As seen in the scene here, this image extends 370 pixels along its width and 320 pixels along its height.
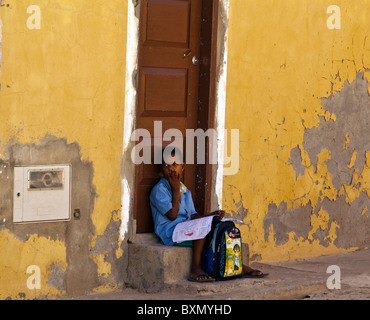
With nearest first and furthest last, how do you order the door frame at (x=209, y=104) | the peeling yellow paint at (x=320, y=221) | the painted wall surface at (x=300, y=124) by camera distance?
the door frame at (x=209, y=104) < the painted wall surface at (x=300, y=124) < the peeling yellow paint at (x=320, y=221)

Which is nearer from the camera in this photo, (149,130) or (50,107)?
(50,107)

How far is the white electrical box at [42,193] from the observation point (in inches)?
240

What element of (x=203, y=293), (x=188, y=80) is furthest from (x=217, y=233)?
(x=188, y=80)

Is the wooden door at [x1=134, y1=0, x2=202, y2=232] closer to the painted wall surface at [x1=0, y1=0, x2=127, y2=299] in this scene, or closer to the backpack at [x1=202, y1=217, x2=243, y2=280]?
the painted wall surface at [x1=0, y1=0, x2=127, y2=299]

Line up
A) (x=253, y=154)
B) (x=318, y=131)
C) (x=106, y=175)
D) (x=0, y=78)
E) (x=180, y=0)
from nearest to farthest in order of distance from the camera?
(x=0, y=78) → (x=106, y=175) → (x=180, y=0) → (x=253, y=154) → (x=318, y=131)

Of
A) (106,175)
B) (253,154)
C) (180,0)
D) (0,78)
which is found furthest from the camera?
(253,154)

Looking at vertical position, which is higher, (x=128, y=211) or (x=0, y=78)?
(x=0, y=78)

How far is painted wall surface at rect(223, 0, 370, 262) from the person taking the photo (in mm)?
7559

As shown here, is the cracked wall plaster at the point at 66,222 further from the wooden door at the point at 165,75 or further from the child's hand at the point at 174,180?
the child's hand at the point at 174,180

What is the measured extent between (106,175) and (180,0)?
1.64 meters

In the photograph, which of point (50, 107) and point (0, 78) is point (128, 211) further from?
point (0, 78)

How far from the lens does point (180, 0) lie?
710cm

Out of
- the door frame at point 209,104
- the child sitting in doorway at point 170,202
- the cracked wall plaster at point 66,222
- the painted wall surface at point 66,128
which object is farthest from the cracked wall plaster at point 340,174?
the cracked wall plaster at point 66,222

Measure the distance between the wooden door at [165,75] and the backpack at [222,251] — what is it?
62 cm
